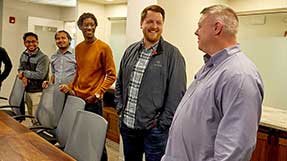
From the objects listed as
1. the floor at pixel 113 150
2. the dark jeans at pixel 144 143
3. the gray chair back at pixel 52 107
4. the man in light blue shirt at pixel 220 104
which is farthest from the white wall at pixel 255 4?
the floor at pixel 113 150

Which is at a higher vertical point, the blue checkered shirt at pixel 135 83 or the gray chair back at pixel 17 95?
the blue checkered shirt at pixel 135 83

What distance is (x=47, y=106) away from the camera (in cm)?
308

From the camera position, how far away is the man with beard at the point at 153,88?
81.7 inches

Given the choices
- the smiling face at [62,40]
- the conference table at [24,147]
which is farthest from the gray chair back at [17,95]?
the conference table at [24,147]

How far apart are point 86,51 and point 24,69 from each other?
1625mm

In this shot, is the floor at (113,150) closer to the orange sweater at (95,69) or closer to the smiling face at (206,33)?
the orange sweater at (95,69)

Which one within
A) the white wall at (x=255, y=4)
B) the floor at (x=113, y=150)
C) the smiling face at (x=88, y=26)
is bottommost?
the floor at (x=113, y=150)

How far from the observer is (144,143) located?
2164mm

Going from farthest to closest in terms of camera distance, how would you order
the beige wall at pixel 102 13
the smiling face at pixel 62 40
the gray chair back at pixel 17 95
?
the beige wall at pixel 102 13 → the gray chair back at pixel 17 95 → the smiling face at pixel 62 40

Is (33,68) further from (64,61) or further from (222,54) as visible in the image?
(222,54)

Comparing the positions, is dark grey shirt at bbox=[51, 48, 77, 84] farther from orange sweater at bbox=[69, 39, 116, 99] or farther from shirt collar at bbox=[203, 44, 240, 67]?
shirt collar at bbox=[203, 44, 240, 67]

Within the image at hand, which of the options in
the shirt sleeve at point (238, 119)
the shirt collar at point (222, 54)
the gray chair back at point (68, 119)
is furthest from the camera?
the gray chair back at point (68, 119)

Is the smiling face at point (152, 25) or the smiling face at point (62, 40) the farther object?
the smiling face at point (62, 40)

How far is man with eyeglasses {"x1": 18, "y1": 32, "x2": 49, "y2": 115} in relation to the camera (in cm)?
394
